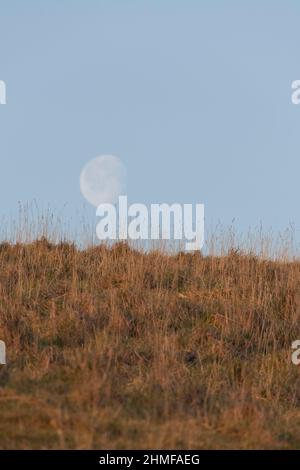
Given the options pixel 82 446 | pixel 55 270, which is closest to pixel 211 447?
pixel 82 446

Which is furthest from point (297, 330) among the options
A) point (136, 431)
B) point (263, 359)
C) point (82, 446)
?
point (82, 446)

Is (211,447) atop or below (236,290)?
below

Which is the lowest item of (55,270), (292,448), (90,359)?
(292,448)

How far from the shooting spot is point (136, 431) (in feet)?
18.4

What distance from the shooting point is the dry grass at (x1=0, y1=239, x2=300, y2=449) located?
5.70 m

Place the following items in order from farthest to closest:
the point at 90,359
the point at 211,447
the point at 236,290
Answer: the point at 236,290
the point at 90,359
the point at 211,447

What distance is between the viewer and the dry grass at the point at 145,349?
224 inches

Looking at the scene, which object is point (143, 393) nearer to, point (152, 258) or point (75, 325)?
point (75, 325)

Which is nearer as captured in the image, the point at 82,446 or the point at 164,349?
the point at 82,446

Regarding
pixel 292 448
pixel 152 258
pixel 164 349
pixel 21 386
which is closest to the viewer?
pixel 292 448

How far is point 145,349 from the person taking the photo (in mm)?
8281

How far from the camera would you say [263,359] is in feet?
28.1

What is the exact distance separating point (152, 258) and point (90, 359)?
512 cm
